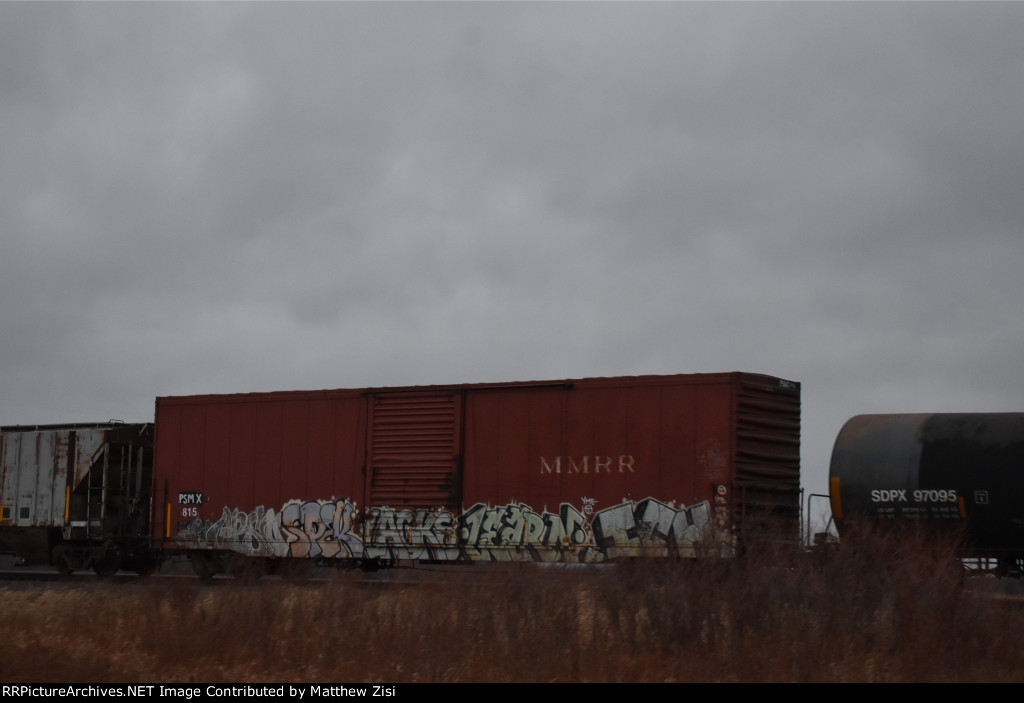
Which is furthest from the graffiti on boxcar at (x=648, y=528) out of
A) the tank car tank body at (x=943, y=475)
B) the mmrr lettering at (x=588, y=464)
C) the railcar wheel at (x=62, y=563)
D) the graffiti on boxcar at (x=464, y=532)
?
the railcar wheel at (x=62, y=563)

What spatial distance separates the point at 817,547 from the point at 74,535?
1492cm

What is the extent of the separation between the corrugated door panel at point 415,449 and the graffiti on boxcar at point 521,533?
590 mm


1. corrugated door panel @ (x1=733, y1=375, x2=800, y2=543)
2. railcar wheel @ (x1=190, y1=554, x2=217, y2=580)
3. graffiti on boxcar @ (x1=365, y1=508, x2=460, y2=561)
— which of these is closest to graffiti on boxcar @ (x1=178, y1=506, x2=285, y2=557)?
railcar wheel @ (x1=190, y1=554, x2=217, y2=580)

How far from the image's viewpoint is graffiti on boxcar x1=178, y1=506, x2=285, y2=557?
18547mm

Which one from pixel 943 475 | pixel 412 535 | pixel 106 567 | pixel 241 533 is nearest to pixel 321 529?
pixel 241 533

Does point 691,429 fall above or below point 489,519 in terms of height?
above

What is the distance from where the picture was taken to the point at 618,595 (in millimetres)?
11219

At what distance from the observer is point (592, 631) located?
11.0 m


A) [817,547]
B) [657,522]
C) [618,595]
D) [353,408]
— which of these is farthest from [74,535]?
[817,547]

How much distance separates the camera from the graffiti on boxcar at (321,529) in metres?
17.9

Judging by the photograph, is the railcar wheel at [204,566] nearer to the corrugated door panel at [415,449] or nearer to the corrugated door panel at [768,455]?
the corrugated door panel at [415,449]

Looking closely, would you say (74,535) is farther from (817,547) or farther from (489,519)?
(817,547)

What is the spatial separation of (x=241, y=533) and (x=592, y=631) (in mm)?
9774
